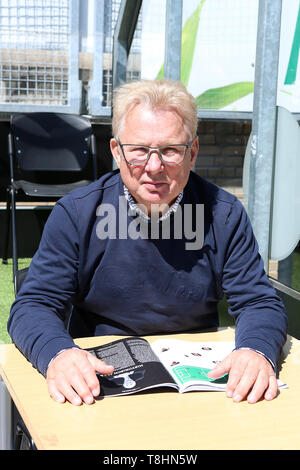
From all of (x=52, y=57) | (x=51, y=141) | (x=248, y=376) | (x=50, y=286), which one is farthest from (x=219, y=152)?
(x=248, y=376)

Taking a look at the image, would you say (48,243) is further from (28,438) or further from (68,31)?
(68,31)

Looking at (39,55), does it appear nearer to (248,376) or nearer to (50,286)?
(50,286)

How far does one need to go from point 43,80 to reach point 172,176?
4.05 metres

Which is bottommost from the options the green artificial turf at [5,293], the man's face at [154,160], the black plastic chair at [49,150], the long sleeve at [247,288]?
the green artificial turf at [5,293]

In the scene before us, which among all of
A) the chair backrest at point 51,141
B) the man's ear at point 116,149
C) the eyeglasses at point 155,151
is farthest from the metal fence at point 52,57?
the eyeglasses at point 155,151

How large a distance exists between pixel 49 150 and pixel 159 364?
11.6 feet

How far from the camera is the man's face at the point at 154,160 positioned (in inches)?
58.2

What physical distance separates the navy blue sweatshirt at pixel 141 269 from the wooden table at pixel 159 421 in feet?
1.05

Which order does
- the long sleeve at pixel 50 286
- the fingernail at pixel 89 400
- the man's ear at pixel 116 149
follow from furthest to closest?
the man's ear at pixel 116 149
the long sleeve at pixel 50 286
the fingernail at pixel 89 400

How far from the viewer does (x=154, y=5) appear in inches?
156

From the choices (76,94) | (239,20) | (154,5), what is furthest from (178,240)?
(76,94)

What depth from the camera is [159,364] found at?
1262mm

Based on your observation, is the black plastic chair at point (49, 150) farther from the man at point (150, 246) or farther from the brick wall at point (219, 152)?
the man at point (150, 246)

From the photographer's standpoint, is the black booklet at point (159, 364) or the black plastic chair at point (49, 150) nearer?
the black booklet at point (159, 364)
